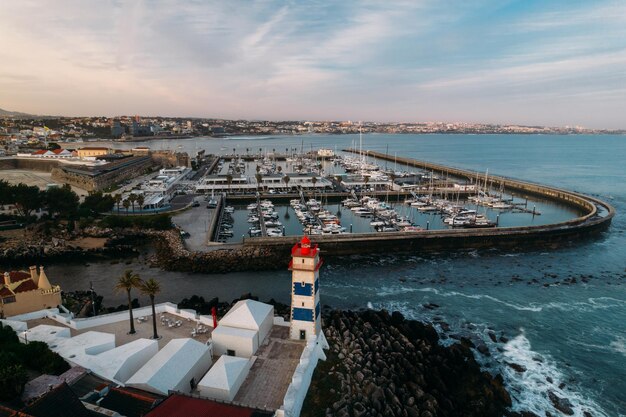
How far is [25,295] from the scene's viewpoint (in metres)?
22.1

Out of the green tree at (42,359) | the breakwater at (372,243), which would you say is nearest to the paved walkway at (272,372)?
the green tree at (42,359)

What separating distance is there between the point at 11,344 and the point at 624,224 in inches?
2581

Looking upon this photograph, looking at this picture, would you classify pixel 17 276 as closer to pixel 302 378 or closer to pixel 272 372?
pixel 272 372

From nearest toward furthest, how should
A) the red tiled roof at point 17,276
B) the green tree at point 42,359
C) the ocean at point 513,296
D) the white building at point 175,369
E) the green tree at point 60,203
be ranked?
the white building at point 175,369 < the green tree at point 42,359 < the ocean at point 513,296 < the red tiled roof at point 17,276 < the green tree at point 60,203

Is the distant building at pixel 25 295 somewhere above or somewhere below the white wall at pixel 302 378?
above

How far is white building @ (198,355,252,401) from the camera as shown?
15.1 metres

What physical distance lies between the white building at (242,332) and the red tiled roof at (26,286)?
1164 centimetres

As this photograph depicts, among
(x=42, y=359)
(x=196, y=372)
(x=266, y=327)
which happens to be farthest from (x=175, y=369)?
(x=42, y=359)

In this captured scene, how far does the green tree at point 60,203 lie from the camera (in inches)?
1788

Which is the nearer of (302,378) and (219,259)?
(302,378)

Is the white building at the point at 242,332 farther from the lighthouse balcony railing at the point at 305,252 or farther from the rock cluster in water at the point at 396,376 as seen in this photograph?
the lighthouse balcony railing at the point at 305,252

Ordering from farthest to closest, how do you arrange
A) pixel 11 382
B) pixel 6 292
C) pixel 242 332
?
1. pixel 6 292
2. pixel 242 332
3. pixel 11 382

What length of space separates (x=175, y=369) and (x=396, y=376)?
1041cm

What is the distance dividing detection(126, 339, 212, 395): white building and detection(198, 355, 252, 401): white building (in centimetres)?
79
